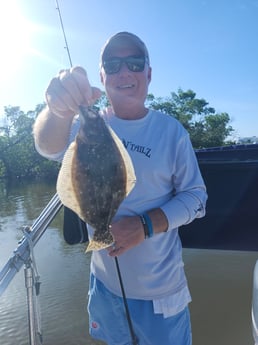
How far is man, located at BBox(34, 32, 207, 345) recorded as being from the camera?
198 cm

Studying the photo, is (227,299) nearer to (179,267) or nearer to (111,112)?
(179,267)

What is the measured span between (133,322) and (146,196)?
779 mm

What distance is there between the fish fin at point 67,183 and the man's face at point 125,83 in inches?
23.5

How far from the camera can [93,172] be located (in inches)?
62.7

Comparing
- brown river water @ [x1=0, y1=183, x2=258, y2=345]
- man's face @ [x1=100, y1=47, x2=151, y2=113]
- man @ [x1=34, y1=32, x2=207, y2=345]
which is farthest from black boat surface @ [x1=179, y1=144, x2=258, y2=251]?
brown river water @ [x1=0, y1=183, x2=258, y2=345]

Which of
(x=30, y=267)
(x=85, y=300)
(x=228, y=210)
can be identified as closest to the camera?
(x=30, y=267)

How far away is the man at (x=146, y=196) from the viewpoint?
6.50ft

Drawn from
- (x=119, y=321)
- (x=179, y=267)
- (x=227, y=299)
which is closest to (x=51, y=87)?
(x=179, y=267)

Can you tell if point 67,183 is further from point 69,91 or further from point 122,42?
point 122,42

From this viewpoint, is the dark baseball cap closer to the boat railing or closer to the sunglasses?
the sunglasses

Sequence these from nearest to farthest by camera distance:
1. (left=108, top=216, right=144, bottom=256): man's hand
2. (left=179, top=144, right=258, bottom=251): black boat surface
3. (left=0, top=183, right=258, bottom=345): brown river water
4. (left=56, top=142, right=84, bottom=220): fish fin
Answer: (left=56, top=142, right=84, bottom=220): fish fin → (left=108, top=216, right=144, bottom=256): man's hand → (left=179, top=144, right=258, bottom=251): black boat surface → (left=0, top=183, right=258, bottom=345): brown river water

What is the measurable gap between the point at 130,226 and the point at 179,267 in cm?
49

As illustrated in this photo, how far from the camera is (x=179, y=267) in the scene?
2.09m

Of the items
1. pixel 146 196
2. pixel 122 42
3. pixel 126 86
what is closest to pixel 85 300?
pixel 146 196
